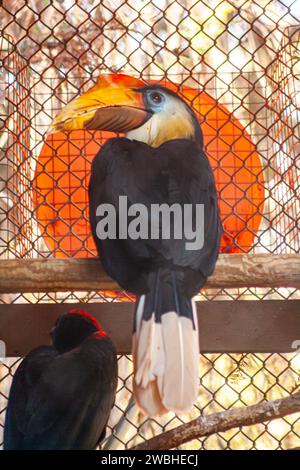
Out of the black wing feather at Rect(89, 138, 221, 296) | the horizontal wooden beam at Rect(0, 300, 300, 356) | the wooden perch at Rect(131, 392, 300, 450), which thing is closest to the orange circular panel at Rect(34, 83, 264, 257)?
the horizontal wooden beam at Rect(0, 300, 300, 356)

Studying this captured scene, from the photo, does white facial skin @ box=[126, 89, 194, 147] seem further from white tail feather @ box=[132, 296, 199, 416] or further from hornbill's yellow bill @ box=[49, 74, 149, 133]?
white tail feather @ box=[132, 296, 199, 416]

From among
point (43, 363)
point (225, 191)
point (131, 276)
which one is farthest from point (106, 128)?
point (225, 191)

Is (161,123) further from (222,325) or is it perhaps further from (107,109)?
(222,325)

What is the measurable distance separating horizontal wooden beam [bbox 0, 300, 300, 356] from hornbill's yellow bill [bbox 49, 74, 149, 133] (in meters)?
0.39

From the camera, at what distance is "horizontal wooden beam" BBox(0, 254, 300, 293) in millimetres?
1470

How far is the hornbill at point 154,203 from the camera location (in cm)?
124

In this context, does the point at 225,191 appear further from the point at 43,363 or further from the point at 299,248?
the point at 43,363

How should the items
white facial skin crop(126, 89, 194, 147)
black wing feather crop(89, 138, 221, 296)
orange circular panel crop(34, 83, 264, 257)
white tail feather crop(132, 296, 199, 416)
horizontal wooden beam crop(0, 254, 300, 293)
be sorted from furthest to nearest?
orange circular panel crop(34, 83, 264, 257) < white facial skin crop(126, 89, 194, 147) < horizontal wooden beam crop(0, 254, 300, 293) < black wing feather crop(89, 138, 221, 296) < white tail feather crop(132, 296, 199, 416)

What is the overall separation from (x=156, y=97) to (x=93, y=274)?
1.29 ft

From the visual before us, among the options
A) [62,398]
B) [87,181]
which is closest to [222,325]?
[62,398]

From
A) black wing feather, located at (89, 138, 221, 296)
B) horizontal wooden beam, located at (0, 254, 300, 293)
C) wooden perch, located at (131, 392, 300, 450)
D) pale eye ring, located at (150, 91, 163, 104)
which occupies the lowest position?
wooden perch, located at (131, 392, 300, 450)

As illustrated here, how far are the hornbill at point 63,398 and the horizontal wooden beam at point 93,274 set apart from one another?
0.37ft

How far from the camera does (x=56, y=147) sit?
2.04 metres

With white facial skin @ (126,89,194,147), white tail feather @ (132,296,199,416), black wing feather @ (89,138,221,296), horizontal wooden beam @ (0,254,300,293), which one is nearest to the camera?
white tail feather @ (132,296,199,416)
